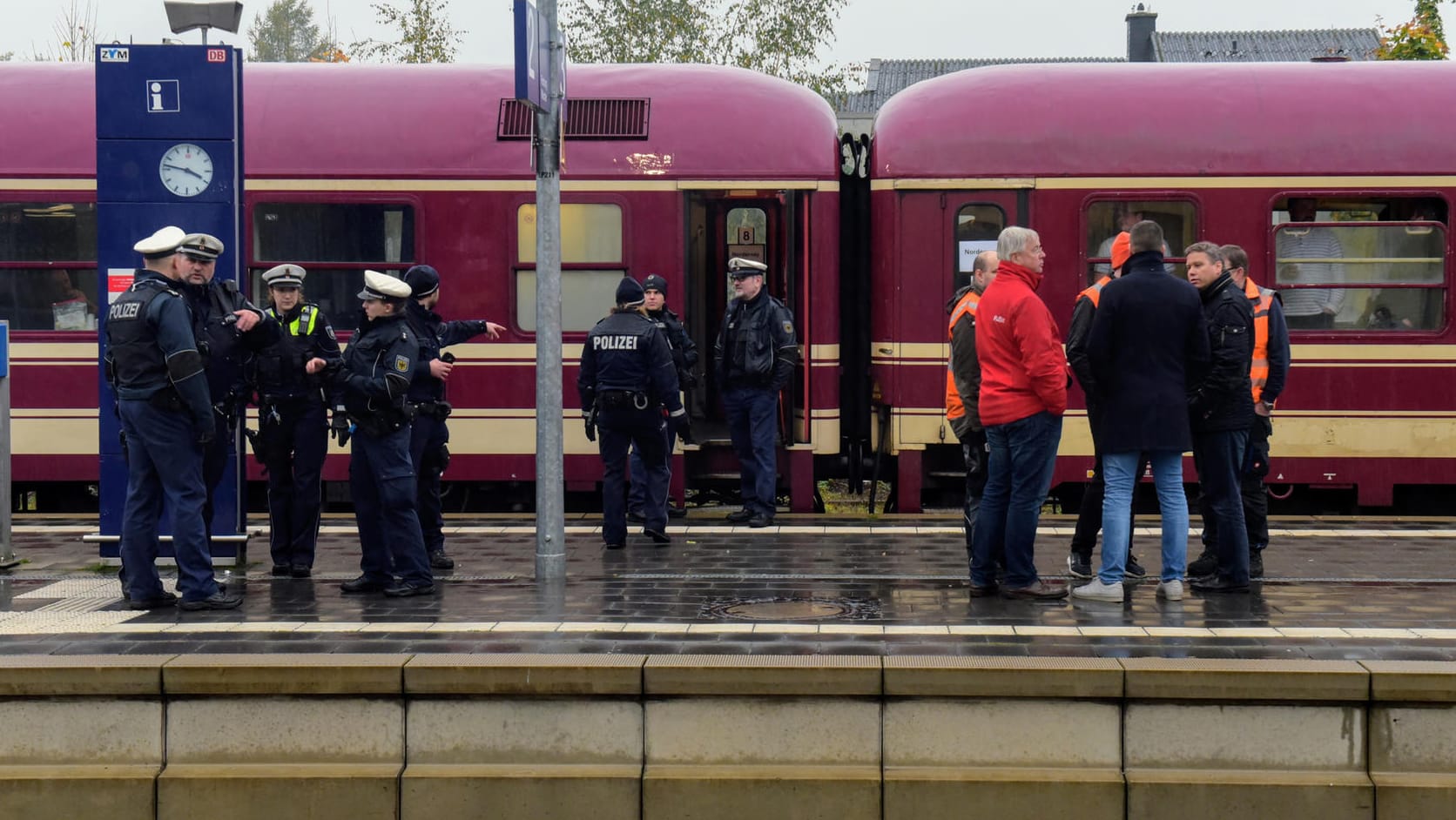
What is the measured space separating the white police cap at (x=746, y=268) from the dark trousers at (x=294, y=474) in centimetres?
352

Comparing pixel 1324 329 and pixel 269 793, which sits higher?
pixel 1324 329

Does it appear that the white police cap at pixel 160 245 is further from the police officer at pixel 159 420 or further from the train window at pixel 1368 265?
the train window at pixel 1368 265

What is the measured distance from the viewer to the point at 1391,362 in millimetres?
12062

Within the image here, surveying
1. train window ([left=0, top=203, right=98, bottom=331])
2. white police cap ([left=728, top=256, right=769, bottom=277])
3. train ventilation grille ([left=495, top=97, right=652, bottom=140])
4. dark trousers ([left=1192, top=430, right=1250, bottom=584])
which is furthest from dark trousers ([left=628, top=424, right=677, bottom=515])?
train window ([left=0, top=203, right=98, bottom=331])

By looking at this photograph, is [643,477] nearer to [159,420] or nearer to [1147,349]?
[159,420]

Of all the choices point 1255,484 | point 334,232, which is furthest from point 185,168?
point 1255,484

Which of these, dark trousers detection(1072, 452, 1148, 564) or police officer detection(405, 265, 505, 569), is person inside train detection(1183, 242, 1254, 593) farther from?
police officer detection(405, 265, 505, 569)

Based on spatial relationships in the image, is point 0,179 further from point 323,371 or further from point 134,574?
point 134,574

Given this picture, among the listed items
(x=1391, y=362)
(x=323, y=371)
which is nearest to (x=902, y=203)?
(x=1391, y=362)

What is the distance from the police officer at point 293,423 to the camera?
9000 millimetres

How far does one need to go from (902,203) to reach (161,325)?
6.13 meters

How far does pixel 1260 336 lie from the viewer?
28.8ft

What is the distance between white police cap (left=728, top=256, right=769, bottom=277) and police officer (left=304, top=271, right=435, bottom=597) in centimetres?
355

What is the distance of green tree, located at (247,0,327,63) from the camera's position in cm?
7044
